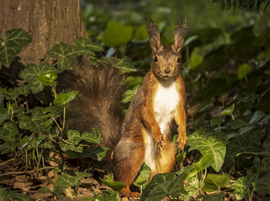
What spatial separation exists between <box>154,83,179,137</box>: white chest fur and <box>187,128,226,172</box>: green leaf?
8.4 inches

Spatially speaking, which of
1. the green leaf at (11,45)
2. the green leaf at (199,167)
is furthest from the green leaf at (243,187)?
the green leaf at (11,45)

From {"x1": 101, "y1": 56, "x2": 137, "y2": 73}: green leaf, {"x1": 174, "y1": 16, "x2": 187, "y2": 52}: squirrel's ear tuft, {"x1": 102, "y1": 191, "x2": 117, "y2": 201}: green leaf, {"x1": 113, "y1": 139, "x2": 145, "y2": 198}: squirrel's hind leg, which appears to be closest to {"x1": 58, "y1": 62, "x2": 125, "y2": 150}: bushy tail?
{"x1": 101, "y1": 56, "x2": 137, "y2": 73}: green leaf

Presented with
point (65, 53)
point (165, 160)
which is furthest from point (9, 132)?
point (165, 160)

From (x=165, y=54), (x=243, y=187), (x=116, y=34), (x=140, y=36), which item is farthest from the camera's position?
(x=140, y=36)

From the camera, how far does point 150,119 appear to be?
218 centimetres

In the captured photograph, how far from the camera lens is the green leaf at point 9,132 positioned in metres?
2.37

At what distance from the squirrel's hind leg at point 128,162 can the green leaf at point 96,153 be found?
90 millimetres

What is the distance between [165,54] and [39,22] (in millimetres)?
1177

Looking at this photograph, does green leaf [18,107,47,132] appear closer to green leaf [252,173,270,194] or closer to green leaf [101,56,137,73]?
green leaf [101,56,137,73]

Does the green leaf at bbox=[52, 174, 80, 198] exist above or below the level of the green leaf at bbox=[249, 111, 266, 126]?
below

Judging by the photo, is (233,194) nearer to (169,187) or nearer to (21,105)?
(169,187)

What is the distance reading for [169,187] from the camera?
167cm

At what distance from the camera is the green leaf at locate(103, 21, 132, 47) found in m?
3.42

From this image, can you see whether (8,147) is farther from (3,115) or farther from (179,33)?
(179,33)
